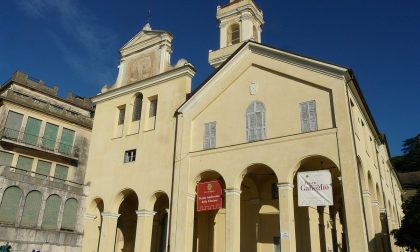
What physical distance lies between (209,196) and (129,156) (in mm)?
7810

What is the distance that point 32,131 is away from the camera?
2648 centimetres

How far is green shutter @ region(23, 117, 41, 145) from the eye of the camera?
85.1 ft

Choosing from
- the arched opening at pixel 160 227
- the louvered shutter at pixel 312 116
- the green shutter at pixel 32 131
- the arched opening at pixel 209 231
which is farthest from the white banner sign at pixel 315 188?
the green shutter at pixel 32 131

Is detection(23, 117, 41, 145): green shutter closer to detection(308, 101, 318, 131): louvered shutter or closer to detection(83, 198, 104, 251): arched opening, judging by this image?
detection(83, 198, 104, 251): arched opening

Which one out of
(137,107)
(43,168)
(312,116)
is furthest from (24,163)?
(312,116)

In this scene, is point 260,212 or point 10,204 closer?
point 10,204

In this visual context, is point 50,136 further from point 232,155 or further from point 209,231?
point 232,155

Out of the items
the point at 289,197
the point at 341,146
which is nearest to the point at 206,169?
the point at 289,197

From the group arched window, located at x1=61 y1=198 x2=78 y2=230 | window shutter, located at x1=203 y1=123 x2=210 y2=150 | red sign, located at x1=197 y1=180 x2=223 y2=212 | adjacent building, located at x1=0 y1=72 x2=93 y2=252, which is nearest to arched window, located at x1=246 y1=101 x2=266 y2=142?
window shutter, located at x1=203 y1=123 x2=210 y2=150

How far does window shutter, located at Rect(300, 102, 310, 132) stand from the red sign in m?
5.67

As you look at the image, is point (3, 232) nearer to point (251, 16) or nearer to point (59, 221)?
point (59, 221)

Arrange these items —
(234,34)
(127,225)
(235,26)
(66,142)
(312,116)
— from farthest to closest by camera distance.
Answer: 1. (235,26)
2. (234,34)
3. (66,142)
4. (127,225)
5. (312,116)

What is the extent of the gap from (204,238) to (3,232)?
11.7 metres

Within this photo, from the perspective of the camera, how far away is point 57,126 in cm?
2809
